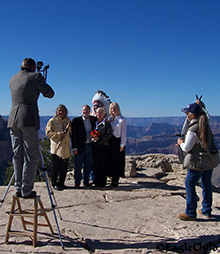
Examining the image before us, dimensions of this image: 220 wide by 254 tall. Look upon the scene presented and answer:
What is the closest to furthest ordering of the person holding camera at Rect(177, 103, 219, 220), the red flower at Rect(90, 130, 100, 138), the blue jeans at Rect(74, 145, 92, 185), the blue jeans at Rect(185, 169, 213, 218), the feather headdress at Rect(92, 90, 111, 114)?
1. the person holding camera at Rect(177, 103, 219, 220)
2. the blue jeans at Rect(185, 169, 213, 218)
3. the red flower at Rect(90, 130, 100, 138)
4. the blue jeans at Rect(74, 145, 92, 185)
5. the feather headdress at Rect(92, 90, 111, 114)

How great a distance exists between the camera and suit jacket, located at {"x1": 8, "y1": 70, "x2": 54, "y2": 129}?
3178mm

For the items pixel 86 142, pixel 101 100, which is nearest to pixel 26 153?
pixel 86 142

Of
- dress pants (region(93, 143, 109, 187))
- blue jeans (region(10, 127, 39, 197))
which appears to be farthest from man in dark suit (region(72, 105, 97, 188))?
blue jeans (region(10, 127, 39, 197))

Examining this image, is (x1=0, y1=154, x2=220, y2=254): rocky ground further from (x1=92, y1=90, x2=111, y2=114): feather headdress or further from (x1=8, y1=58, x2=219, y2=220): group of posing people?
(x1=92, y1=90, x2=111, y2=114): feather headdress

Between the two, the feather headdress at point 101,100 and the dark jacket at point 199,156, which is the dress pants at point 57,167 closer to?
the feather headdress at point 101,100

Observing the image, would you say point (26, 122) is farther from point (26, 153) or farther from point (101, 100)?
point (101, 100)

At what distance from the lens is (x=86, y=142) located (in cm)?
593

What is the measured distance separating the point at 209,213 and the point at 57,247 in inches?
97.5

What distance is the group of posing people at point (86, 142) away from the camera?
3.21 metres

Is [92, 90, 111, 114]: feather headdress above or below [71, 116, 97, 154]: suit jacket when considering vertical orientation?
above

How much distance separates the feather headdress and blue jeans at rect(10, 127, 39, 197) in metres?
3.56

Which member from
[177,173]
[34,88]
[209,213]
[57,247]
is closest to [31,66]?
[34,88]

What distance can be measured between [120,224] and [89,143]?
97.0 inches

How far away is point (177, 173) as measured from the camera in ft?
27.7
